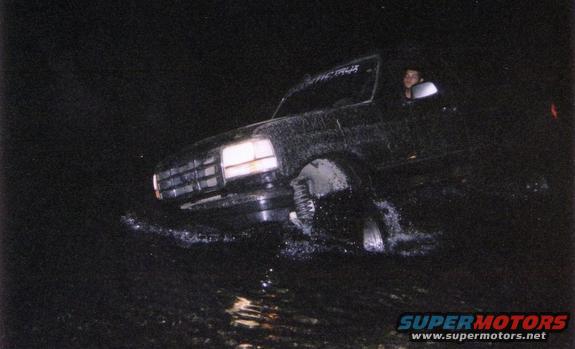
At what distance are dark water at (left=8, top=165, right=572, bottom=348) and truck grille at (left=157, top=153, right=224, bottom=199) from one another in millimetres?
279

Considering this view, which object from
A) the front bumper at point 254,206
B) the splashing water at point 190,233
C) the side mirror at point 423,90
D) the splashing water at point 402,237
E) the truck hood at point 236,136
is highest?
the side mirror at point 423,90

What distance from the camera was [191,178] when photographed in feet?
12.7

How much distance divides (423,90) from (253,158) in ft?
5.88

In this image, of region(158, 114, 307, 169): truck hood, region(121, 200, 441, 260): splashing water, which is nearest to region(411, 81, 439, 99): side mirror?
region(121, 200, 441, 260): splashing water

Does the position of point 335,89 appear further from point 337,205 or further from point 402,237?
point 402,237

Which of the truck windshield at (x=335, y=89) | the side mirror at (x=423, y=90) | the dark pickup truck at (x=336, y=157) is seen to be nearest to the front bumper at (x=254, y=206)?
the dark pickup truck at (x=336, y=157)

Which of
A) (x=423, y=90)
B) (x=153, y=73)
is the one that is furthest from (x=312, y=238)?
(x=153, y=73)

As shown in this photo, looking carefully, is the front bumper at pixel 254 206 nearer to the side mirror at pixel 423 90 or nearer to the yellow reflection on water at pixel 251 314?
the yellow reflection on water at pixel 251 314

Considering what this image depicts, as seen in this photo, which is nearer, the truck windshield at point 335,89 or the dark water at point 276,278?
the dark water at point 276,278

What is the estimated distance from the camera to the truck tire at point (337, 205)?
12.1ft

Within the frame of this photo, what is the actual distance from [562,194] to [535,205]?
0.34 m

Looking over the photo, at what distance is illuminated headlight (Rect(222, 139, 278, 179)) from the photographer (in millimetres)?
3543

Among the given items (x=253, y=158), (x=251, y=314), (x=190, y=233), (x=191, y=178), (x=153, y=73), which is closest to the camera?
(x=251, y=314)

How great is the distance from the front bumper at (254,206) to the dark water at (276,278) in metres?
0.11
